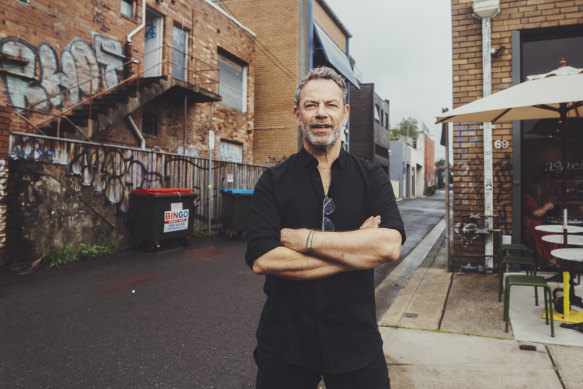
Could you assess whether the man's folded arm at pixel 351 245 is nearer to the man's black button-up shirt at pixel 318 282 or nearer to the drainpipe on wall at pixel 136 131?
the man's black button-up shirt at pixel 318 282

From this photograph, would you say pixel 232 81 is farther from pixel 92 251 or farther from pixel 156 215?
pixel 92 251

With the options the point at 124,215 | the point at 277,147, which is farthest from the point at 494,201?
the point at 277,147

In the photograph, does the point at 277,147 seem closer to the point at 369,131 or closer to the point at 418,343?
the point at 418,343

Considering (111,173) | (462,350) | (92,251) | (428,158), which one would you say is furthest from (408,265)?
(428,158)

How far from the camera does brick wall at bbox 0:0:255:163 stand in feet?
27.9

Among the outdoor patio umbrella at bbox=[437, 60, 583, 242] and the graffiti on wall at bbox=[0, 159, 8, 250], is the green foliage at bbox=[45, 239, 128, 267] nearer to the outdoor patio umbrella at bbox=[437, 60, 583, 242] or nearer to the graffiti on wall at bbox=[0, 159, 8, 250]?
the graffiti on wall at bbox=[0, 159, 8, 250]

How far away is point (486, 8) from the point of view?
19.5ft

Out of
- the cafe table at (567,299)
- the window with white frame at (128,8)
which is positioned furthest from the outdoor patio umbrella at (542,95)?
the window with white frame at (128,8)

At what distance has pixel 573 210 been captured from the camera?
5.82 metres

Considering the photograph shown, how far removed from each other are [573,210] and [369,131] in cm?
2845

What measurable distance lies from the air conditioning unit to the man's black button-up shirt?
19.1 feet

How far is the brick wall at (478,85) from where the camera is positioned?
19.5ft

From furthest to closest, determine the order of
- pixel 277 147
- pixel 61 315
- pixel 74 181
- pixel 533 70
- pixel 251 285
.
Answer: pixel 277 147
pixel 74 181
pixel 533 70
pixel 251 285
pixel 61 315

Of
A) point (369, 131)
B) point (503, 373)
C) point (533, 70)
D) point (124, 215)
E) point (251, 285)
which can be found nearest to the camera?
point (503, 373)
